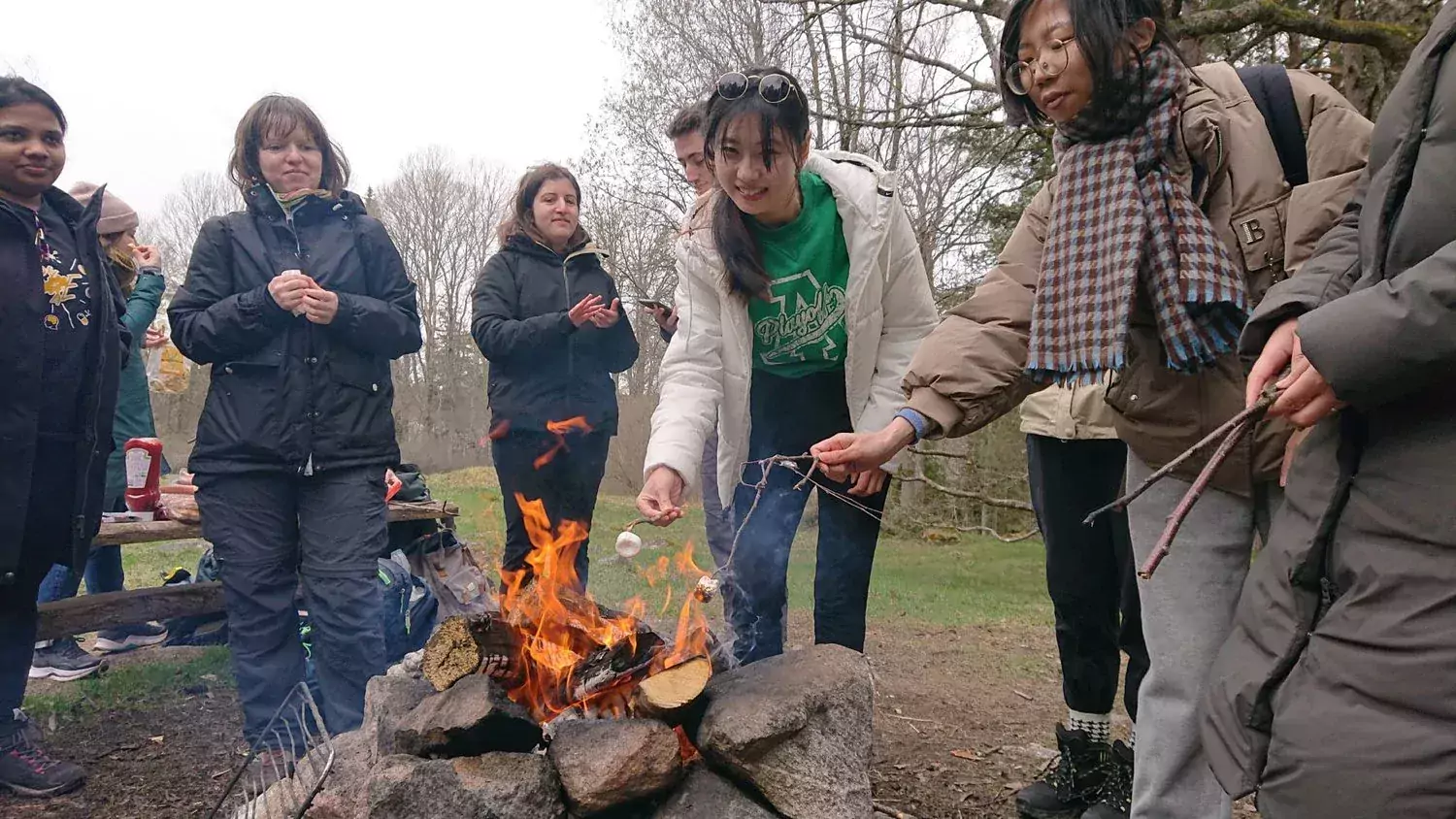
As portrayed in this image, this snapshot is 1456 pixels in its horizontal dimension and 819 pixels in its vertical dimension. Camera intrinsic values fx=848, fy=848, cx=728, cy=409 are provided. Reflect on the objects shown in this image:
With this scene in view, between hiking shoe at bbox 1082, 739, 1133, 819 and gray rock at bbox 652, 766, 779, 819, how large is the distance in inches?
52.4

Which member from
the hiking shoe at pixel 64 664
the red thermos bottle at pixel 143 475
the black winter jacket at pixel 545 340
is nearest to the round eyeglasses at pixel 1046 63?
the black winter jacket at pixel 545 340

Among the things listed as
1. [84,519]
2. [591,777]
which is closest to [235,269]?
[84,519]

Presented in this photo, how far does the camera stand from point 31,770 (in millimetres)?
3051

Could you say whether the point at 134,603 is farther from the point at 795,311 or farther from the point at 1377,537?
the point at 1377,537

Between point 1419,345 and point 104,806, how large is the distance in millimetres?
3917

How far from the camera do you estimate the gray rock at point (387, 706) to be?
7.38ft

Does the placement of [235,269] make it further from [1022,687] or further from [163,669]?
[1022,687]

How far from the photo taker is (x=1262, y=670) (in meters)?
1.45

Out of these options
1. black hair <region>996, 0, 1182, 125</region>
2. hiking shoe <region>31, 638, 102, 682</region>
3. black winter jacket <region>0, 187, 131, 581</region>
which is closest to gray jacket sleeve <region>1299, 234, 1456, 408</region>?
black hair <region>996, 0, 1182, 125</region>

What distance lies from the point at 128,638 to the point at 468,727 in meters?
4.32

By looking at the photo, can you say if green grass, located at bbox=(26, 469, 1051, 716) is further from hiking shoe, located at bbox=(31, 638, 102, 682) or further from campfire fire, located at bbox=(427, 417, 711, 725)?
campfire fire, located at bbox=(427, 417, 711, 725)

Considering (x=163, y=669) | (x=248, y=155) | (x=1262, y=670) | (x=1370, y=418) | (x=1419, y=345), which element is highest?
(x=248, y=155)

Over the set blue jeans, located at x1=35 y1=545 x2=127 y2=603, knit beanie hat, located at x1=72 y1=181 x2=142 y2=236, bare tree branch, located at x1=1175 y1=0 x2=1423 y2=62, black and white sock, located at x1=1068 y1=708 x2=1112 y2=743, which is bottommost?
black and white sock, located at x1=1068 y1=708 x2=1112 y2=743

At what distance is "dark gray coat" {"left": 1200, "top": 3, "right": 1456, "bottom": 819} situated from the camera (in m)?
1.20
